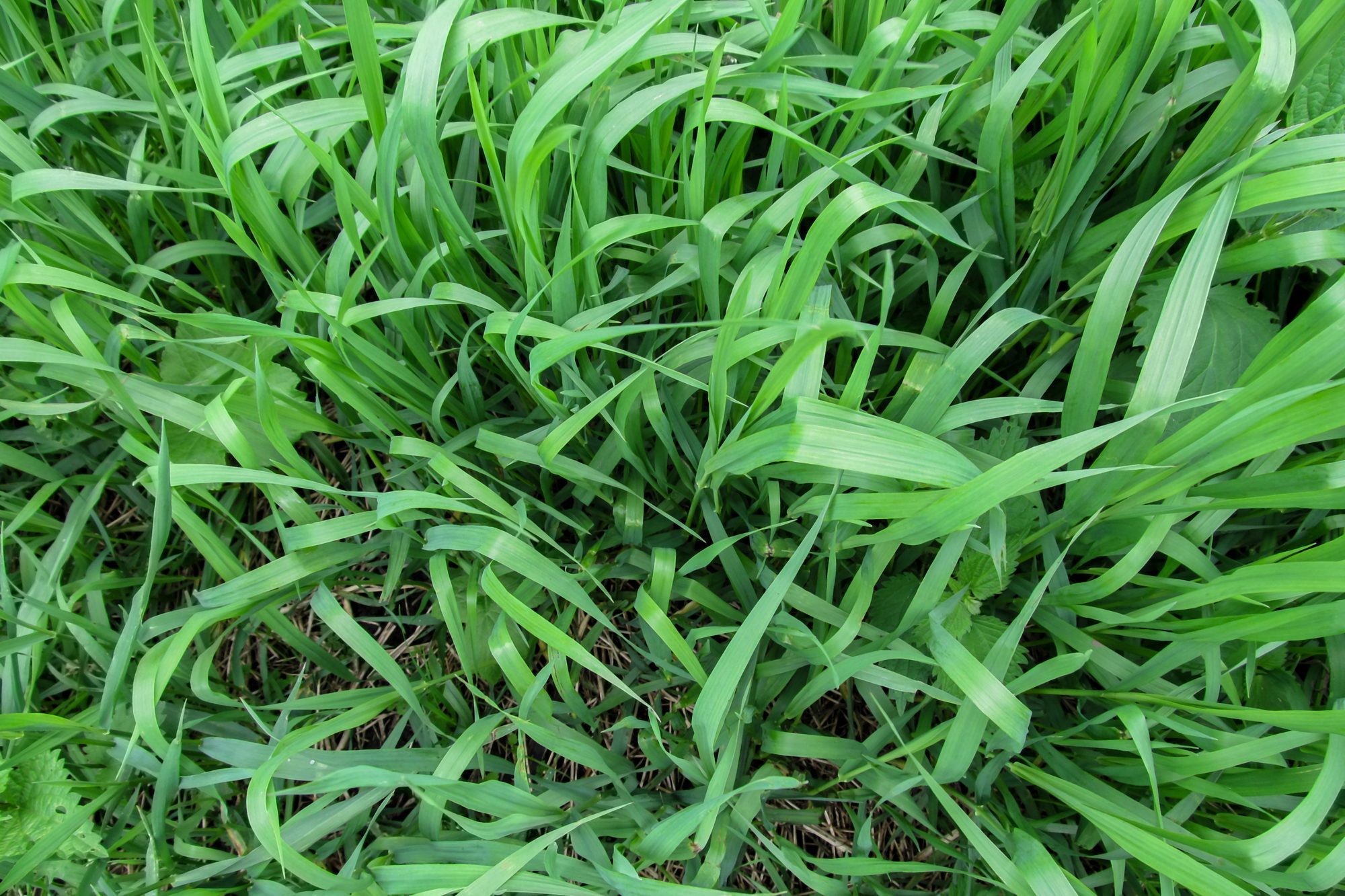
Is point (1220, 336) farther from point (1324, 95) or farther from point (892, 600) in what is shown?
point (892, 600)

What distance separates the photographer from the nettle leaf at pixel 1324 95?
2.77ft

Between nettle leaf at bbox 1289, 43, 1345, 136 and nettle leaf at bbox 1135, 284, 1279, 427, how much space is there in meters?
0.19

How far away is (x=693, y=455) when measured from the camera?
915 millimetres

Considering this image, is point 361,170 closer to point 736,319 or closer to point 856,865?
point 736,319

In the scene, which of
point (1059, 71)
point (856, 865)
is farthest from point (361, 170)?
point (856, 865)

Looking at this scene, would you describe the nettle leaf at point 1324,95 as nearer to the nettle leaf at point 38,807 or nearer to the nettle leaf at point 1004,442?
the nettle leaf at point 1004,442

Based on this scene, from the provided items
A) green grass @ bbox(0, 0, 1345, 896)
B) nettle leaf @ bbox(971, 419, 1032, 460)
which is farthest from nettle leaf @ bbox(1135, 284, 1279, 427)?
nettle leaf @ bbox(971, 419, 1032, 460)

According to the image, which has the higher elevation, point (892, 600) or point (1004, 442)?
point (1004, 442)

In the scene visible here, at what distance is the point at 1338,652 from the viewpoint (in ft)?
2.68

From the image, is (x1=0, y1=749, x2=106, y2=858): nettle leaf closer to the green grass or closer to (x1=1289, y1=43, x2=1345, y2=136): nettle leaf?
the green grass

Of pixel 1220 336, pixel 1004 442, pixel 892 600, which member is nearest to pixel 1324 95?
pixel 1220 336

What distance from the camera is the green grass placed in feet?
2.43

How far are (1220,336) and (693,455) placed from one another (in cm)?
56

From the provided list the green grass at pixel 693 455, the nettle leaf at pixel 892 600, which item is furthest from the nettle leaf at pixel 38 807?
the nettle leaf at pixel 892 600
